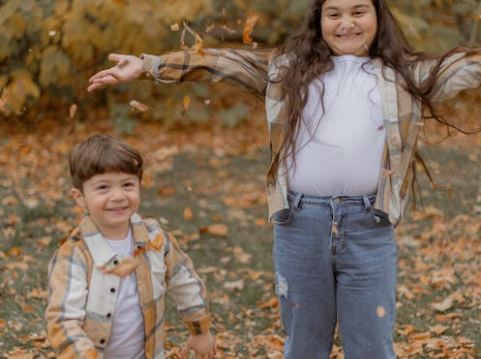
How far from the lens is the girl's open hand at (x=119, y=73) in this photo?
2680mm

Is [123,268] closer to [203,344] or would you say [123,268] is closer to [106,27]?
[203,344]

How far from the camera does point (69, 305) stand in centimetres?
228

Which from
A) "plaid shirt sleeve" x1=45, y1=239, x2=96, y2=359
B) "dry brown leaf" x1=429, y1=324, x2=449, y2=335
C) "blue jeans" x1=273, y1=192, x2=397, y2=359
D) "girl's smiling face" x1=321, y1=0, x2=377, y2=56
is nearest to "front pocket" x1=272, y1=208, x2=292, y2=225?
"blue jeans" x1=273, y1=192, x2=397, y2=359

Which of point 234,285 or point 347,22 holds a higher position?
point 347,22

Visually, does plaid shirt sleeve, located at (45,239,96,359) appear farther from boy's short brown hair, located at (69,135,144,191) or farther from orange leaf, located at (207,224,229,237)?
orange leaf, located at (207,224,229,237)

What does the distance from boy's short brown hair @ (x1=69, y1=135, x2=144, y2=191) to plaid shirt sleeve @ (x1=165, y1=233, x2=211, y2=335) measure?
0.30 m

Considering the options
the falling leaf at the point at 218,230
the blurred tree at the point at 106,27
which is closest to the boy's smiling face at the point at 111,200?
the blurred tree at the point at 106,27

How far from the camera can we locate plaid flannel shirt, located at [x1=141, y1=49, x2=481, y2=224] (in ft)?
8.38

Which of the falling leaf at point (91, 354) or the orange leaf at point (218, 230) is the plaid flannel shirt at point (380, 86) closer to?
the falling leaf at point (91, 354)

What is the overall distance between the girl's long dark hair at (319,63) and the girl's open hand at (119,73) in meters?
0.54

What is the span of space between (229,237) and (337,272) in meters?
3.27

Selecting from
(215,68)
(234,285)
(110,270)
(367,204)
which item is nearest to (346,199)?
(367,204)

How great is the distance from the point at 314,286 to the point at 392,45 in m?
0.90

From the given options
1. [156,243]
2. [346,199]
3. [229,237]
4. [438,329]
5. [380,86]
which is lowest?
[438,329]
